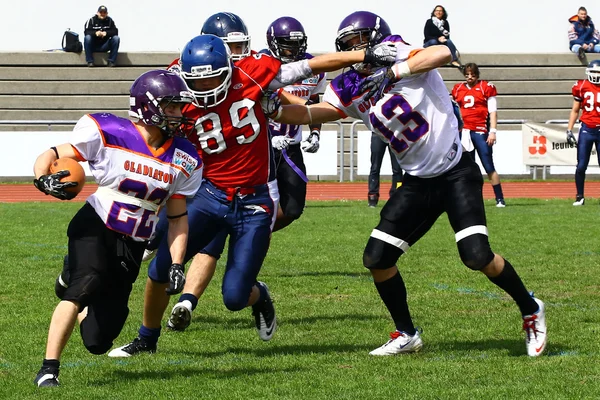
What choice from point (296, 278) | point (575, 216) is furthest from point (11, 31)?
point (296, 278)

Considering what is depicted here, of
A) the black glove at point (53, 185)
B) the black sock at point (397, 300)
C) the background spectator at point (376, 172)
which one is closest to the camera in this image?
the black glove at point (53, 185)

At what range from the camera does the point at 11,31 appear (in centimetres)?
2273

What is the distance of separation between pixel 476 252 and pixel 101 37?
17.5 m

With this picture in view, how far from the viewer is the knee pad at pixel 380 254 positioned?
18.1 ft

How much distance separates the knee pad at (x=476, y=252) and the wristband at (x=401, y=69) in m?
0.88

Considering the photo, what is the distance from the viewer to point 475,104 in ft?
46.6

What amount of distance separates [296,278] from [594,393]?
3968 millimetres

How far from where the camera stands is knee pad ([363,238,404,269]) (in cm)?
552

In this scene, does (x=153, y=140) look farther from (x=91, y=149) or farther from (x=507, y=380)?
(x=507, y=380)

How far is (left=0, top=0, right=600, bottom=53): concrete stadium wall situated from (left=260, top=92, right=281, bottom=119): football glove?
16.5 metres

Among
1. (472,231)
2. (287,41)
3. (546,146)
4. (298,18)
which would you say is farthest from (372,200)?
(472,231)

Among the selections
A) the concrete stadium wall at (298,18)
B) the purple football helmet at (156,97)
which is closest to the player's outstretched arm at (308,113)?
the purple football helmet at (156,97)

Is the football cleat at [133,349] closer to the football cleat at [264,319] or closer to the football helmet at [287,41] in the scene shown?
the football cleat at [264,319]

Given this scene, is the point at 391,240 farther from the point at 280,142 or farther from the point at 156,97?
the point at 280,142
